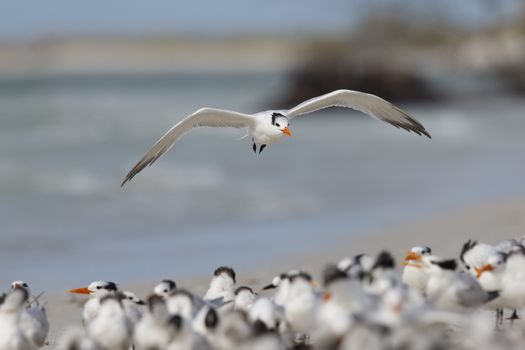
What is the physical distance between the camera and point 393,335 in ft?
15.9

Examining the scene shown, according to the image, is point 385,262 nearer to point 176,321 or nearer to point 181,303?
point 181,303

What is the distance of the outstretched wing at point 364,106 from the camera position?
8562 mm

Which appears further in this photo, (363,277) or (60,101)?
(60,101)

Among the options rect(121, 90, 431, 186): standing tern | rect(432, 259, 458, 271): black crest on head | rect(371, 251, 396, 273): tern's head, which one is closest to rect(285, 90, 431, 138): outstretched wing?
rect(121, 90, 431, 186): standing tern

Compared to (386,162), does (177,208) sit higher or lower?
lower

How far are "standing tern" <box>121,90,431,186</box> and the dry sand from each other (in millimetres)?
1094

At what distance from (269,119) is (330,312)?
3.00 meters

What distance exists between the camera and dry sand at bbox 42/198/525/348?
823 cm

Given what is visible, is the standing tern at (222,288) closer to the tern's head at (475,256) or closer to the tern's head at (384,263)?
the tern's head at (384,263)

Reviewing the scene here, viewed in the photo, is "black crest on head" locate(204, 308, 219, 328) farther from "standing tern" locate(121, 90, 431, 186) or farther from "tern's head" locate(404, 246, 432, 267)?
"standing tern" locate(121, 90, 431, 186)

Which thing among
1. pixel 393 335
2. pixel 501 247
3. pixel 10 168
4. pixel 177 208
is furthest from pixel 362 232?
pixel 10 168

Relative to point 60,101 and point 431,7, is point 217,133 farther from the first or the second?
point 431,7

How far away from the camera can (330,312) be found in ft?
17.9

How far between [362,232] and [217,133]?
12559 mm
